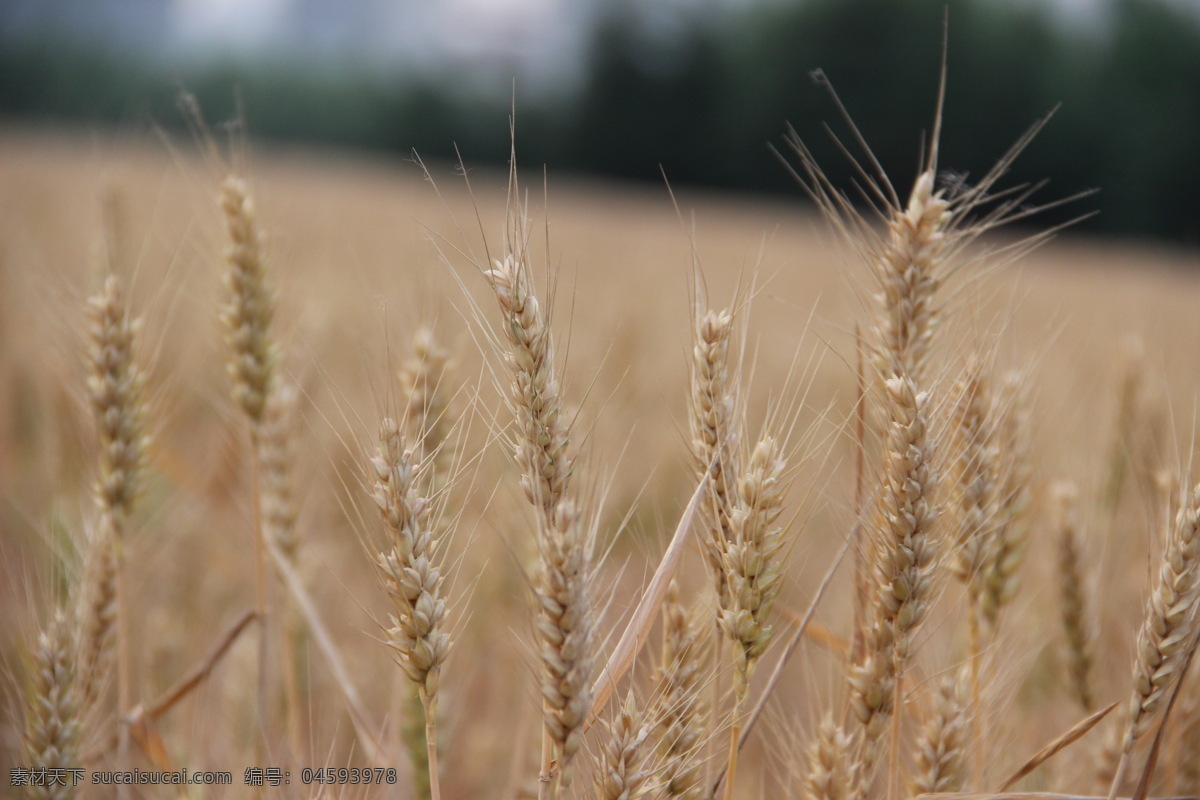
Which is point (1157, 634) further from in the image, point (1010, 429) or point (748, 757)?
point (748, 757)

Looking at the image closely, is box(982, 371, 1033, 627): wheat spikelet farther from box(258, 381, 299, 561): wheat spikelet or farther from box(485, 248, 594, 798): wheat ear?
box(258, 381, 299, 561): wheat spikelet

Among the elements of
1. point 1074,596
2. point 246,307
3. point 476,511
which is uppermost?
point 246,307

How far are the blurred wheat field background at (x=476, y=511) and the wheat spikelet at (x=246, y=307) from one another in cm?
10

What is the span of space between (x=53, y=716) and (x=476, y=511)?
1.63m

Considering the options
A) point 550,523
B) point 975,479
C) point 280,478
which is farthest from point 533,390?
point 280,478

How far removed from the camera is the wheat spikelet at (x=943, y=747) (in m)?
1.20

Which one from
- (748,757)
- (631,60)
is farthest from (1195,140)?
(748,757)

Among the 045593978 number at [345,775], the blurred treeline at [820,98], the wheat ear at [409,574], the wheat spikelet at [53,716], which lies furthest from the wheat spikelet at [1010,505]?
the blurred treeline at [820,98]

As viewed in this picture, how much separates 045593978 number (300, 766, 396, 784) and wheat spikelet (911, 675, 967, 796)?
0.86 metres

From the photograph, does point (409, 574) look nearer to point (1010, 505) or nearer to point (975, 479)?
point (975, 479)

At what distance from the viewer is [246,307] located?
4.78 feet

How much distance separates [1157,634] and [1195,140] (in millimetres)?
33216

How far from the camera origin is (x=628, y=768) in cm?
98

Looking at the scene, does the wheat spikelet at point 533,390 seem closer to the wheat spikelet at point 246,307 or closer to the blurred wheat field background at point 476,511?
the blurred wheat field background at point 476,511
